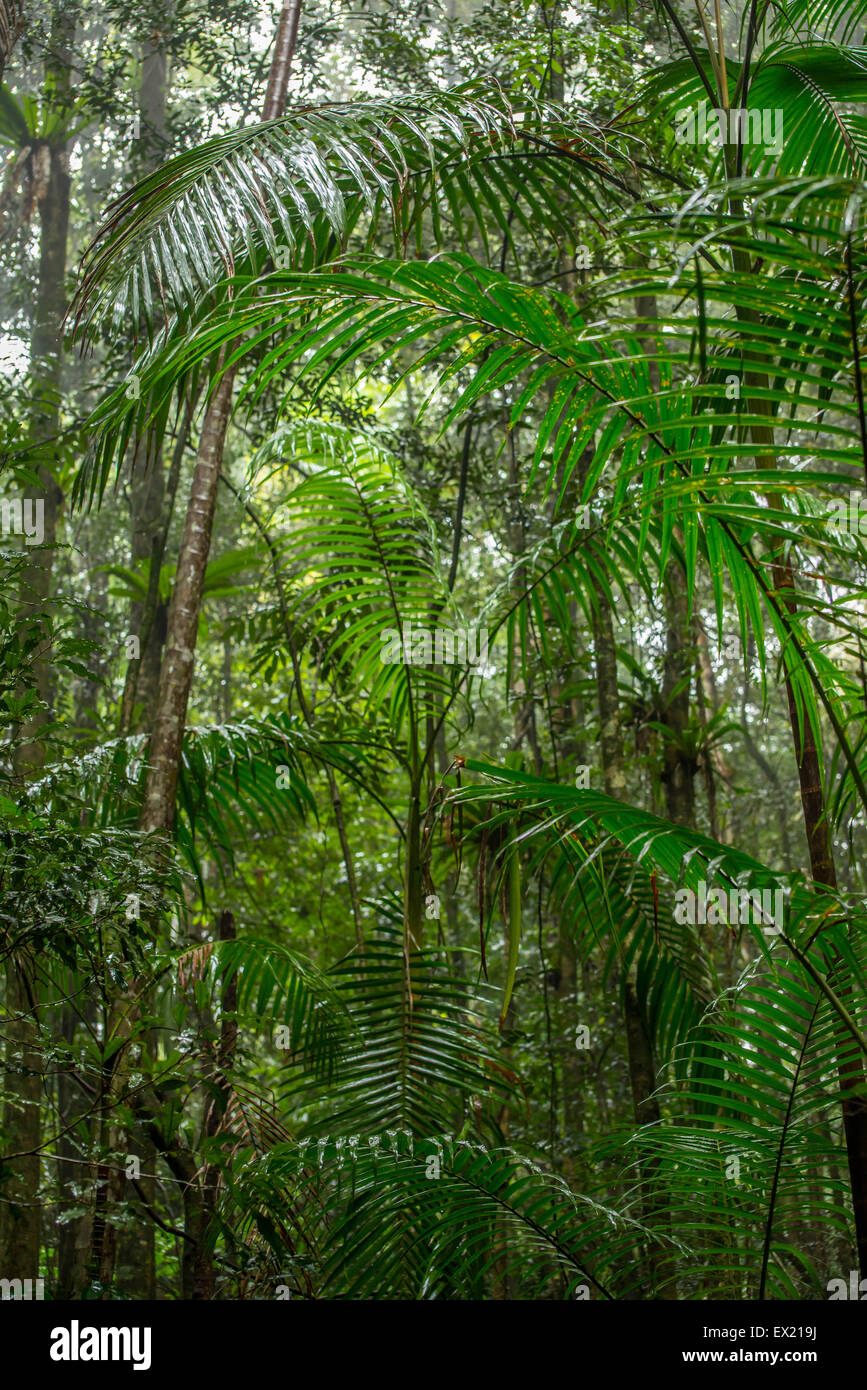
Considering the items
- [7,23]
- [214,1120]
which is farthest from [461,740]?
[7,23]

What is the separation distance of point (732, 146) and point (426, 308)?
791 millimetres

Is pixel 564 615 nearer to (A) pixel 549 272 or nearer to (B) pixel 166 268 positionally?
(B) pixel 166 268

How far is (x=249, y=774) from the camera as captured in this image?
341cm

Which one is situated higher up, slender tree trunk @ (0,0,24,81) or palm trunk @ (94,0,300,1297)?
slender tree trunk @ (0,0,24,81)

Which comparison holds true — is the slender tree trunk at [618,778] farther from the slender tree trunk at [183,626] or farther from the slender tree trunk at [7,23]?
the slender tree trunk at [7,23]

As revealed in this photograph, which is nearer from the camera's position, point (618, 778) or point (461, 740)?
point (461, 740)

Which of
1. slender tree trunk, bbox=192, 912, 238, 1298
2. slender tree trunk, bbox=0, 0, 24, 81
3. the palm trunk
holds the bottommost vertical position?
slender tree trunk, bbox=192, 912, 238, 1298

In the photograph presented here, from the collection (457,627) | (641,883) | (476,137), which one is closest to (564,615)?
(457,627)

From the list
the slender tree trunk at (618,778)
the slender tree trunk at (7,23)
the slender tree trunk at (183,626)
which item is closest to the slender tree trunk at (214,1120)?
the slender tree trunk at (183,626)

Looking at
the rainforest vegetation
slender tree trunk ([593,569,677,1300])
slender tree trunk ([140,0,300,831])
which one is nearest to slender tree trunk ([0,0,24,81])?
the rainforest vegetation

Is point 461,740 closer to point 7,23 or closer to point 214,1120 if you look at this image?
point 214,1120

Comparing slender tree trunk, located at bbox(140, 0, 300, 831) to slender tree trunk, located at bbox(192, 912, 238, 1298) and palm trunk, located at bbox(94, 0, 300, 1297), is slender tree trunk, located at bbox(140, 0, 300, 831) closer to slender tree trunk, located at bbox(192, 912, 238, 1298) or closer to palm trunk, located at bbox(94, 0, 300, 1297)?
palm trunk, located at bbox(94, 0, 300, 1297)

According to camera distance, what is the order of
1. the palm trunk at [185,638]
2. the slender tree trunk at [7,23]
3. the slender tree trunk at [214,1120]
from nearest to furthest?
1. the slender tree trunk at [214,1120]
2. the palm trunk at [185,638]
3. the slender tree trunk at [7,23]

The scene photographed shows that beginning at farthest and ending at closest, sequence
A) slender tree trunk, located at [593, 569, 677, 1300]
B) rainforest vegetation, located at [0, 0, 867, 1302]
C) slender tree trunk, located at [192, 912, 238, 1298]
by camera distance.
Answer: slender tree trunk, located at [593, 569, 677, 1300] < slender tree trunk, located at [192, 912, 238, 1298] < rainforest vegetation, located at [0, 0, 867, 1302]
